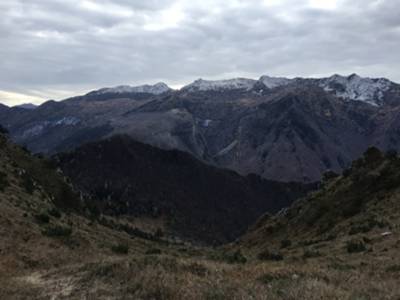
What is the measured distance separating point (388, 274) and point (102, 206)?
139m

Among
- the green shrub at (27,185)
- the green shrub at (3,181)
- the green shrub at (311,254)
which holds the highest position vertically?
the green shrub at (3,181)

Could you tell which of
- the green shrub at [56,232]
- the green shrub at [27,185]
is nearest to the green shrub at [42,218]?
the green shrub at [56,232]

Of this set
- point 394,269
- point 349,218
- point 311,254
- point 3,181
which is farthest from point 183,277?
point 3,181

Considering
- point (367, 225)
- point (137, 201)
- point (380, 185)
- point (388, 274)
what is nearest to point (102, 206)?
point (137, 201)

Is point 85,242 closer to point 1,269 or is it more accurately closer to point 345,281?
point 1,269

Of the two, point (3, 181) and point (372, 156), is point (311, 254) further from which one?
point (372, 156)

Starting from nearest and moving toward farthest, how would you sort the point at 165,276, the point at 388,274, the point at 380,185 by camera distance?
the point at 165,276
the point at 388,274
the point at 380,185

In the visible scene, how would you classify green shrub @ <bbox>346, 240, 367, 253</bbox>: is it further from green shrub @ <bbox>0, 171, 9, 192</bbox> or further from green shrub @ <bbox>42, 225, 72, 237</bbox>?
green shrub @ <bbox>0, 171, 9, 192</bbox>

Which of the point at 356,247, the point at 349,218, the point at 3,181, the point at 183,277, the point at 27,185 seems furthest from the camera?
the point at 27,185

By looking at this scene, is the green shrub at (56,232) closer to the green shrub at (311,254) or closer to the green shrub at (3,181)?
the green shrub at (3,181)

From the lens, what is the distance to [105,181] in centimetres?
18062

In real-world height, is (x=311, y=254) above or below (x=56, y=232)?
below

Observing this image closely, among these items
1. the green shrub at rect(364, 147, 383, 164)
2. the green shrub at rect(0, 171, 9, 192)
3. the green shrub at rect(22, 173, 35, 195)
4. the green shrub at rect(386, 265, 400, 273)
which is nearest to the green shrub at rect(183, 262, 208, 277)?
the green shrub at rect(386, 265, 400, 273)

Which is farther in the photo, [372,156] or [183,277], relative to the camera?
[372,156]
